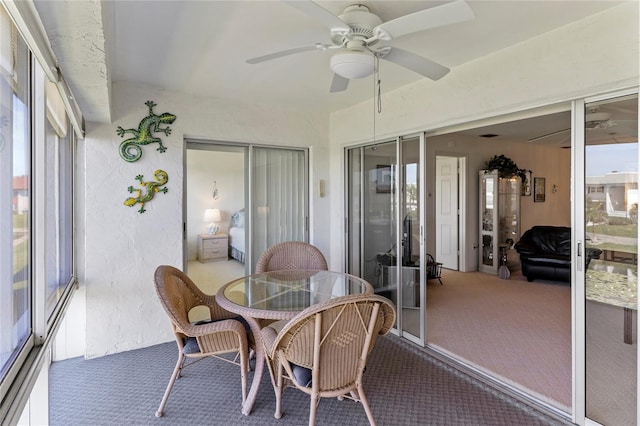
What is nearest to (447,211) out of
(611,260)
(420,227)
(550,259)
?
(550,259)

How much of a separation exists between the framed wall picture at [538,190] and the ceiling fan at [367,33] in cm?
597

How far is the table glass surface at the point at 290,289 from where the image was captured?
2.27 metres

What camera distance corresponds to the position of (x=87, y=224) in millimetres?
3094

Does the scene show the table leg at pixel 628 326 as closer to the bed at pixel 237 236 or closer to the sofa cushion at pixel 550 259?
the bed at pixel 237 236

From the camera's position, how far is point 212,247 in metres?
3.87

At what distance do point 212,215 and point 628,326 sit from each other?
3.51 m

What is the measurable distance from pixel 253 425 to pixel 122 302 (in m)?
1.86

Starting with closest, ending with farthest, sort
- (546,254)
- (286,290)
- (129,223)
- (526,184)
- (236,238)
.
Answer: (286,290) < (129,223) < (236,238) < (546,254) < (526,184)

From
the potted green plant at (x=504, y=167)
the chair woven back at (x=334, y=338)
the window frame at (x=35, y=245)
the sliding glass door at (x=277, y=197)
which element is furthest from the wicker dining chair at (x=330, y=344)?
the potted green plant at (x=504, y=167)

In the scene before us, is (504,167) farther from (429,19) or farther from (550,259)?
(429,19)

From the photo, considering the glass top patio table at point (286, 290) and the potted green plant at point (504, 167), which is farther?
the potted green plant at point (504, 167)

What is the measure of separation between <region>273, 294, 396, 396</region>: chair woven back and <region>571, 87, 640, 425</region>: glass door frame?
48.9 inches

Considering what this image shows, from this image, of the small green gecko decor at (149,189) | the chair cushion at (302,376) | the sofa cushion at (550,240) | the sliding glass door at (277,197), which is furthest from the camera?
the sofa cushion at (550,240)

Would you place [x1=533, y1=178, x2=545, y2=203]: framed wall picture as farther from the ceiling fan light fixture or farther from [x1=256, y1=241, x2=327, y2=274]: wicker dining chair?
the ceiling fan light fixture
